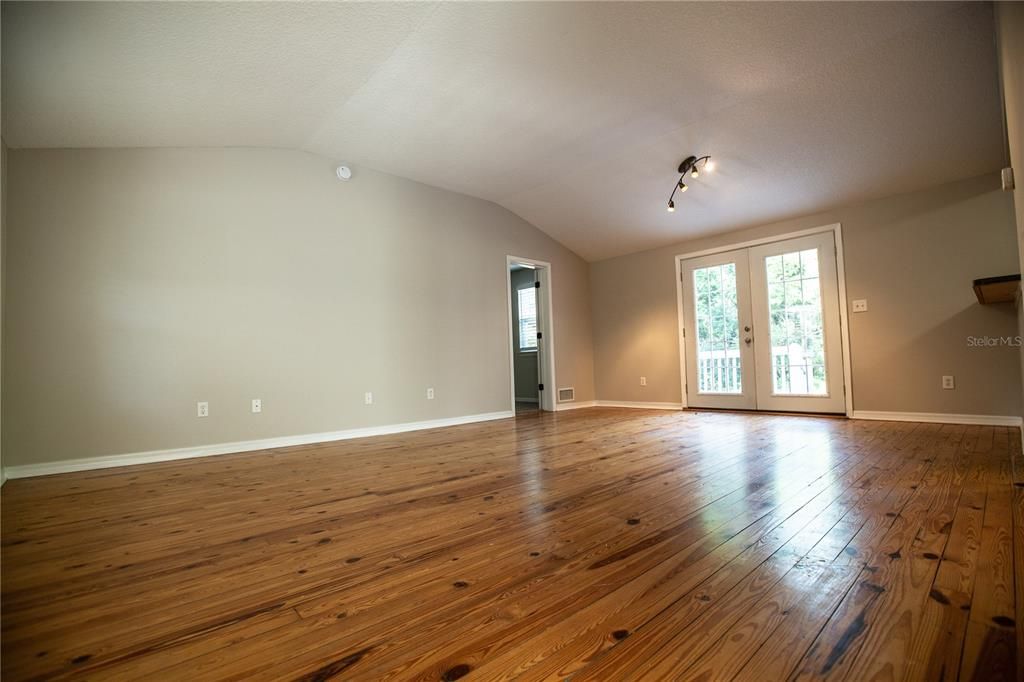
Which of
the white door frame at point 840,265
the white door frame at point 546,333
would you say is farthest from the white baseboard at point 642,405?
the white door frame at point 840,265

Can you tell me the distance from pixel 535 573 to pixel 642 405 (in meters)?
5.34

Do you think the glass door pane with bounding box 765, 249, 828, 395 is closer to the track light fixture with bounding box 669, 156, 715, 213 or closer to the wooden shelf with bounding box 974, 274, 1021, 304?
the wooden shelf with bounding box 974, 274, 1021, 304

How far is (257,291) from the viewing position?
400 centimetres


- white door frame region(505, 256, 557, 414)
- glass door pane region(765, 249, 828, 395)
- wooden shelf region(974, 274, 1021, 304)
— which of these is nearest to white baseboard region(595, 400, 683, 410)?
white door frame region(505, 256, 557, 414)

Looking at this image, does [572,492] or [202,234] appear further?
[202,234]

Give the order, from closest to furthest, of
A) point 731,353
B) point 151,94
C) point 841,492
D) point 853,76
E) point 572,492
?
point 841,492
point 572,492
point 151,94
point 853,76
point 731,353

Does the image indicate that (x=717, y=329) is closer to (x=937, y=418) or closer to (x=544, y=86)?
(x=937, y=418)

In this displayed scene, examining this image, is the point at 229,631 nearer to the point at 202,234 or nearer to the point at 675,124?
the point at 202,234

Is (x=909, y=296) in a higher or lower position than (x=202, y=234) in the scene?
lower

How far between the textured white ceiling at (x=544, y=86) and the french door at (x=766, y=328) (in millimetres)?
778

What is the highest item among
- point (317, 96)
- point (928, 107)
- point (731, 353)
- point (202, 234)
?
point (317, 96)

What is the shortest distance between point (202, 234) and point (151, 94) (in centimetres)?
113

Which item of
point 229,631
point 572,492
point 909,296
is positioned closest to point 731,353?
point 909,296

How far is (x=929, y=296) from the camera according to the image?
164 inches
